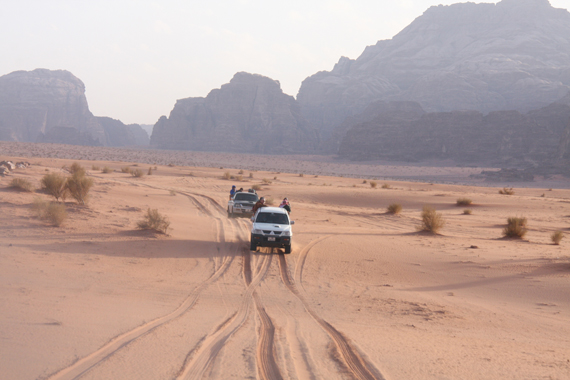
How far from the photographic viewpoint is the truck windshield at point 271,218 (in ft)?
45.2

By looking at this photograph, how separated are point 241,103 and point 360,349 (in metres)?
187

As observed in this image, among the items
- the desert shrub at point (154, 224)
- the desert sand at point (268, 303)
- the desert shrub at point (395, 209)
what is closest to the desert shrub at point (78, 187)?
the desert sand at point (268, 303)

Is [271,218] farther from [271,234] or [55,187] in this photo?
[55,187]

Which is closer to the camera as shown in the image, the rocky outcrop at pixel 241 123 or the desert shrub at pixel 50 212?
the desert shrub at pixel 50 212

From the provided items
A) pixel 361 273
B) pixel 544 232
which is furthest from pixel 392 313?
pixel 544 232

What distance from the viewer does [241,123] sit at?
604 ft

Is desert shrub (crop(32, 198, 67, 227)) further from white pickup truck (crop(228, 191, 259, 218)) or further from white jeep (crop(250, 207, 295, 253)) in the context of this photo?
white pickup truck (crop(228, 191, 259, 218))

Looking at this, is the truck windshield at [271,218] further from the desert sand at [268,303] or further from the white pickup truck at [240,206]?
the white pickup truck at [240,206]

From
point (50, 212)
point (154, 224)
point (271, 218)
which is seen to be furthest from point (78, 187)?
point (271, 218)

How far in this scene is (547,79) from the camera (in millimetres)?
163750

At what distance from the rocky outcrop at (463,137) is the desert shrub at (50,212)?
11580cm

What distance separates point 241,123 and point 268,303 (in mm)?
178759

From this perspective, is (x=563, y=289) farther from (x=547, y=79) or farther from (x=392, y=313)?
(x=547, y=79)

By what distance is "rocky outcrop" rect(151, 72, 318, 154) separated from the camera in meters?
173
